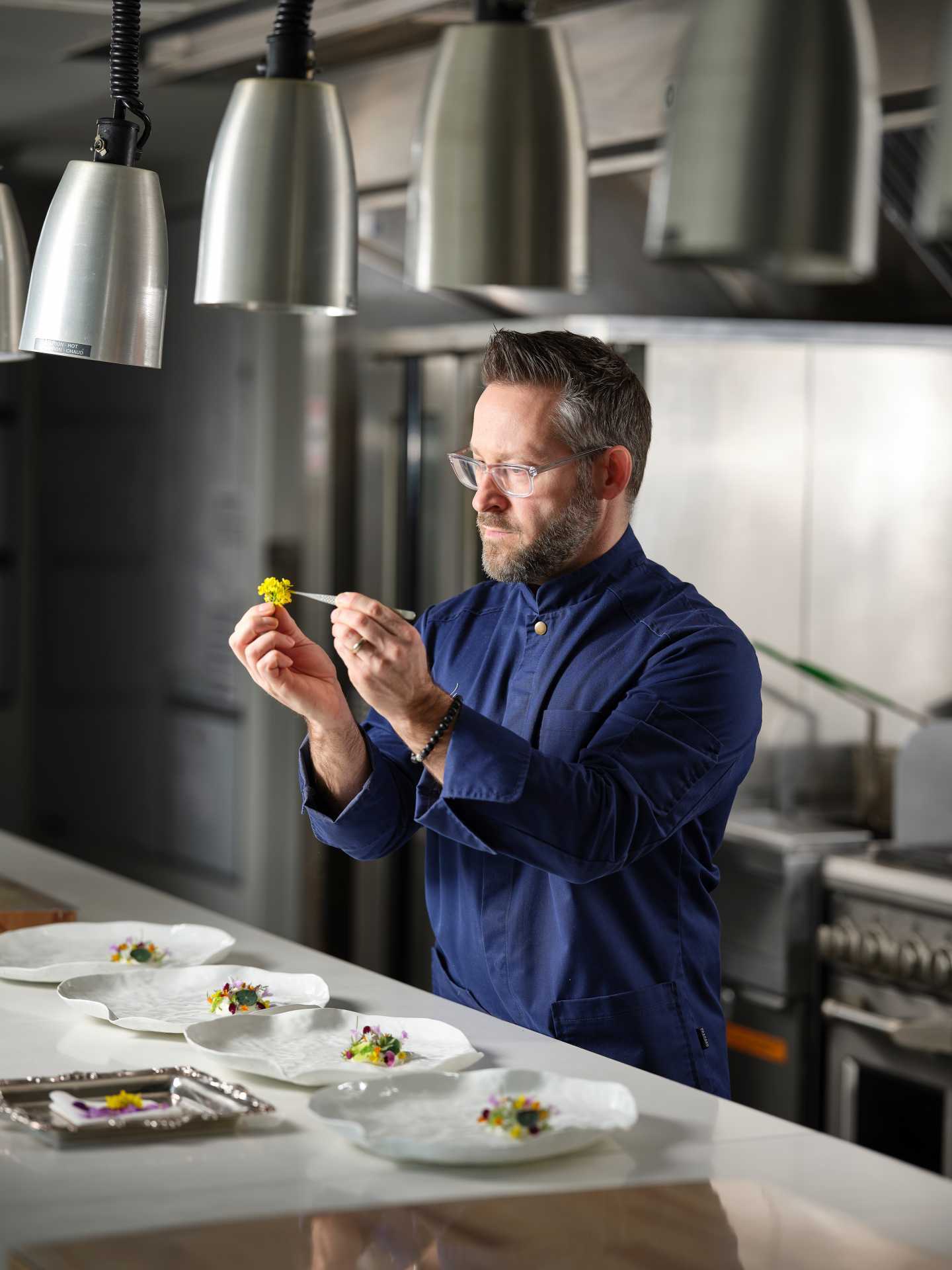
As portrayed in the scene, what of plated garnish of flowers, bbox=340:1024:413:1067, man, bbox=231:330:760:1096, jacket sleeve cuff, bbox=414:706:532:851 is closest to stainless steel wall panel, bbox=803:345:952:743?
man, bbox=231:330:760:1096

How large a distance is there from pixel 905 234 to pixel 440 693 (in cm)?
226

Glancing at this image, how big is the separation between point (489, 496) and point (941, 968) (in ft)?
5.04

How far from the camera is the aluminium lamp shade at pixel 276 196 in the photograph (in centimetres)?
168

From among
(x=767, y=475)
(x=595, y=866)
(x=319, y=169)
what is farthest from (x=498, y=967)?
(x=767, y=475)

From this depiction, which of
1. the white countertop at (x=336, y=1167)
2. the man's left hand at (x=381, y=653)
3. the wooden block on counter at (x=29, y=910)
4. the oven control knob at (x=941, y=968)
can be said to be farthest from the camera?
the oven control knob at (x=941, y=968)

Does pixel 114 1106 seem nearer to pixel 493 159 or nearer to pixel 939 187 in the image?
pixel 493 159

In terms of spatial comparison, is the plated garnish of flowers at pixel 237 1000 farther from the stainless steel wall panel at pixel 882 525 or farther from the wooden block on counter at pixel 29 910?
the stainless steel wall panel at pixel 882 525

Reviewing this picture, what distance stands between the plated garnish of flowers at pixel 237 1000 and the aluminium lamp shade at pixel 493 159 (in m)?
0.88

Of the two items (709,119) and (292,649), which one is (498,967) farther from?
(709,119)

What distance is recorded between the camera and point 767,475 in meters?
3.91

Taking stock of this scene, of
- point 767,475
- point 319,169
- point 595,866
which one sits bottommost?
point 595,866

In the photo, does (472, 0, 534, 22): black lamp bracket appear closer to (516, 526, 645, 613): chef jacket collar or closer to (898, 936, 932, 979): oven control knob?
(516, 526, 645, 613): chef jacket collar

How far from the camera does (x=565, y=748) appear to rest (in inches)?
87.3

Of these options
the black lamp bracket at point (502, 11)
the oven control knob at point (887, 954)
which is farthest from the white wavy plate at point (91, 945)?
the oven control knob at point (887, 954)
